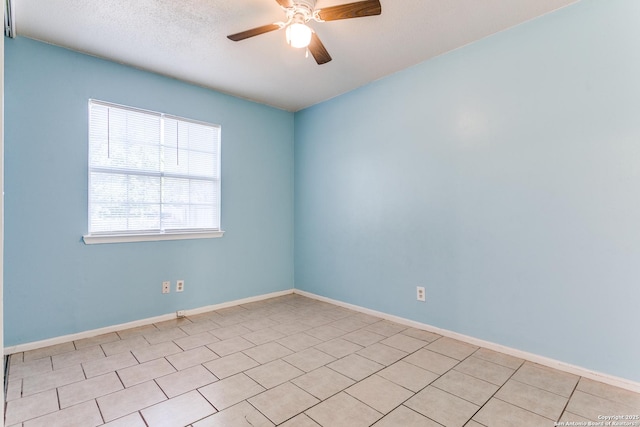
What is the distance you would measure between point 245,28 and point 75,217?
214cm

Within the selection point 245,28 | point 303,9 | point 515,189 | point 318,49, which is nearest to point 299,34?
point 303,9

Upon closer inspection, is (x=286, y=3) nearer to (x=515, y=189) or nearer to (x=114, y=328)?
(x=515, y=189)

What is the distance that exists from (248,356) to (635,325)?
261cm

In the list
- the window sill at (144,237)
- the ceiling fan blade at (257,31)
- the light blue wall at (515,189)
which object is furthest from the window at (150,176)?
the light blue wall at (515,189)

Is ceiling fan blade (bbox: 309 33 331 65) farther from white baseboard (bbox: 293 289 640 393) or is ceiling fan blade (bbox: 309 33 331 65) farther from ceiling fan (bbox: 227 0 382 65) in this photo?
white baseboard (bbox: 293 289 640 393)

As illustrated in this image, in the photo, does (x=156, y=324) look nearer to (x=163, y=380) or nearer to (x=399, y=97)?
(x=163, y=380)

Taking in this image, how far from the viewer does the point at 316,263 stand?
419 centimetres

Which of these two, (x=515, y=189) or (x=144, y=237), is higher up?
(x=515, y=189)

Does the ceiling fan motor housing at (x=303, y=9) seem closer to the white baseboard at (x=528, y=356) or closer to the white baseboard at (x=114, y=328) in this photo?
the white baseboard at (x=528, y=356)

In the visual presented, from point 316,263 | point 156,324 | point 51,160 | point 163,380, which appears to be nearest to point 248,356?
point 163,380

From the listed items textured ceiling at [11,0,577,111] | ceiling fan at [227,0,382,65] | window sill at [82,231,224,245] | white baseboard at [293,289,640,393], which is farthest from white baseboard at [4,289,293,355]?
ceiling fan at [227,0,382,65]

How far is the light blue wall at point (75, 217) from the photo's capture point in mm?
2604

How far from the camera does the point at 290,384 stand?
2.14 meters

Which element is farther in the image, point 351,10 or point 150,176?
point 150,176
